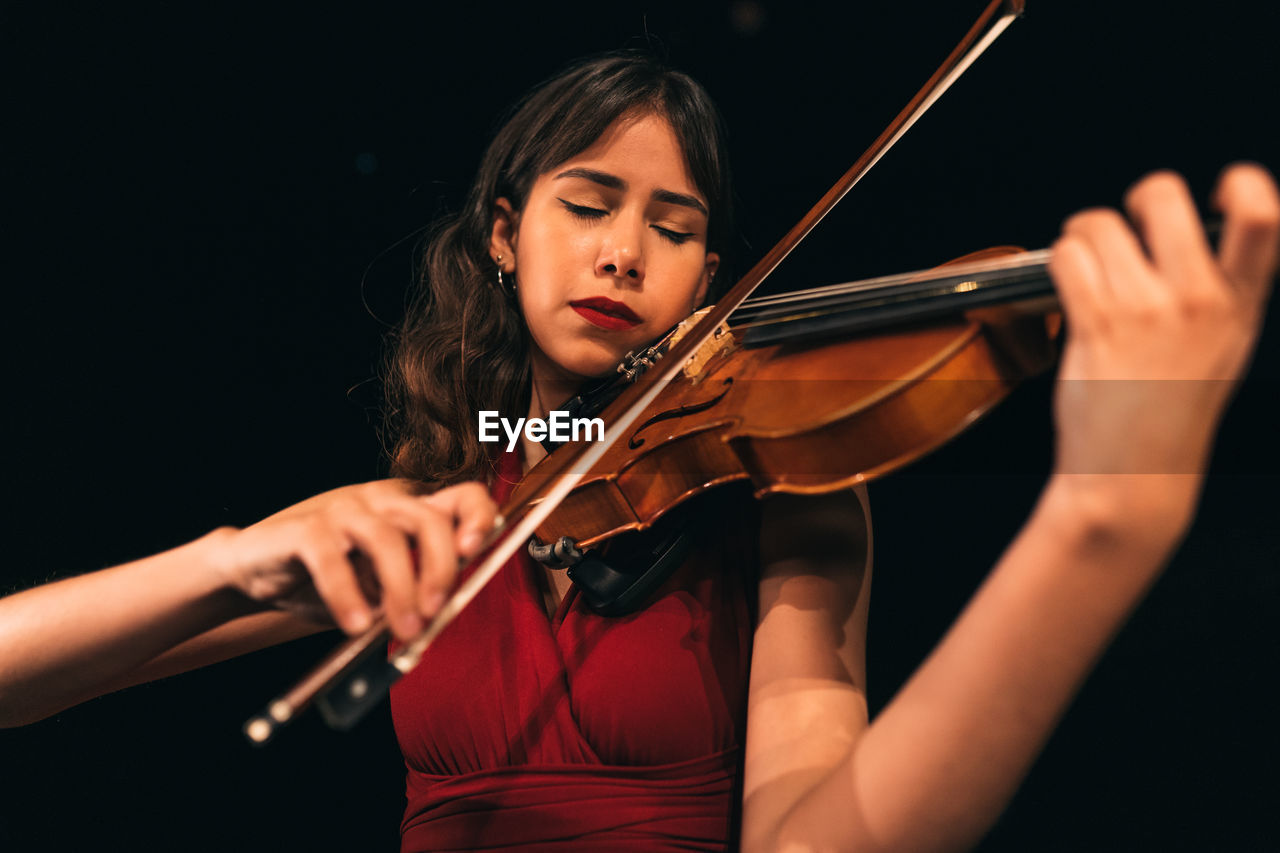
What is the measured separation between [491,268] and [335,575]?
0.79 metres

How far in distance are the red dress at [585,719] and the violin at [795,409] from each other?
180 mm

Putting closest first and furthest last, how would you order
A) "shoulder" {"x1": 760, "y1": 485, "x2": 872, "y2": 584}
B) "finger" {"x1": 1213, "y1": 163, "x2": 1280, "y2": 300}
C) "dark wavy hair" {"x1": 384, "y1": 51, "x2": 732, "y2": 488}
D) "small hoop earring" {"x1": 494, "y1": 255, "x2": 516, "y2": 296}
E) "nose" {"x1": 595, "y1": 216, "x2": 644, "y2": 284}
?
"finger" {"x1": 1213, "y1": 163, "x2": 1280, "y2": 300} < "shoulder" {"x1": 760, "y1": 485, "x2": 872, "y2": 584} < "nose" {"x1": 595, "y1": 216, "x2": 644, "y2": 284} < "dark wavy hair" {"x1": 384, "y1": 51, "x2": 732, "y2": 488} < "small hoop earring" {"x1": 494, "y1": 255, "x2": 516, "y2": 296}

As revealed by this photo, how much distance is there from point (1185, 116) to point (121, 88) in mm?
1592

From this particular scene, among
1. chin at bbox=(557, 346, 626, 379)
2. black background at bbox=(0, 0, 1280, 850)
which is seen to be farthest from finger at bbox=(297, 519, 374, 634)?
black background at bbox=(0, 0, 1280, 850)

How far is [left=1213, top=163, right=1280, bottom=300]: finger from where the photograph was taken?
0.49 meters

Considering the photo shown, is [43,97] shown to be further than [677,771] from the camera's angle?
Yes

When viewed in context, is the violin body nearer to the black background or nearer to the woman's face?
the woman's face

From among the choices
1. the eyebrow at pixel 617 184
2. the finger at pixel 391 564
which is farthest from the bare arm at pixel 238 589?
the eyebrow at pixel 617 184

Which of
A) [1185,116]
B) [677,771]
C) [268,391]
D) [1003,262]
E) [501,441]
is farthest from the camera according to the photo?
[268,391]

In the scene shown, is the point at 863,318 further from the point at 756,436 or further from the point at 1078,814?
the point at 1078,814

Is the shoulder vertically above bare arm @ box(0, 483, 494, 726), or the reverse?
bare arm @ box(0, 483, 494, 726)

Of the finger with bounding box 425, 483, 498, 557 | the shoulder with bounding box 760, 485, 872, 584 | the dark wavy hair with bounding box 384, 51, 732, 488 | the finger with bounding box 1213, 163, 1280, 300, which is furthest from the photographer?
the dark wavy hair with bounding box 384, 51, 732, 488

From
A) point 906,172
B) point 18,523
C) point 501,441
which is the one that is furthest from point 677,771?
point 18,523

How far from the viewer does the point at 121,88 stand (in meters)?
1.36
